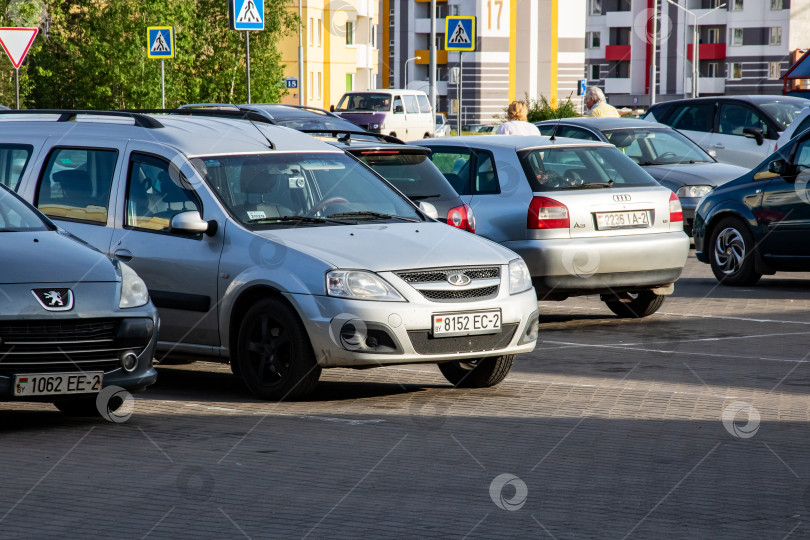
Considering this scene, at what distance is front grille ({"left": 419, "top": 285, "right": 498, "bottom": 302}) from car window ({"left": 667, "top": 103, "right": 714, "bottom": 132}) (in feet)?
49.4

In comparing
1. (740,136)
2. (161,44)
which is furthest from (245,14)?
(740,136)

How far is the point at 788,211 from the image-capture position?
575 inches

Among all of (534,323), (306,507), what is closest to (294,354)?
(534,323)

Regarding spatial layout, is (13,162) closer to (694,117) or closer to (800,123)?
(800,123)

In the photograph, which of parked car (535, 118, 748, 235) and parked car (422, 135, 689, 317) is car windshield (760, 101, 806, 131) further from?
parked car (422, 135, 689, 317)

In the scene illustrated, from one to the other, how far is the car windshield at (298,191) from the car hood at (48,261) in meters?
1.20

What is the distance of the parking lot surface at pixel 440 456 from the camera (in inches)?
220

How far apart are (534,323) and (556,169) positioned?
3624 mm

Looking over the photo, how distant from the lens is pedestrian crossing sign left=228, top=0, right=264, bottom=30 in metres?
27.9

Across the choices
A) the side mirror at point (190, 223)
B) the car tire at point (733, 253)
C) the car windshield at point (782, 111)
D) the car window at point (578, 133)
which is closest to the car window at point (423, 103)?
the car windshield at point (782, 111)

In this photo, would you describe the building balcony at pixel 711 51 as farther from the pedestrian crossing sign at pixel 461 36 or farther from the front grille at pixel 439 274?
the front grille at pixel 439 274

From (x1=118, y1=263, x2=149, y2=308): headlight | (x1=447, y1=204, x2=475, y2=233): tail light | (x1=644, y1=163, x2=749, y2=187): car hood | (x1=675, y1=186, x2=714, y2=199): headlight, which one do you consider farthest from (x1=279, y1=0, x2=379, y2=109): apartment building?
(x1=118, y1=263, x2=149, y2=308): headlight

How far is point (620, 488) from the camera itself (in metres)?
6.14

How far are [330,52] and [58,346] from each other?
81.1 meters
